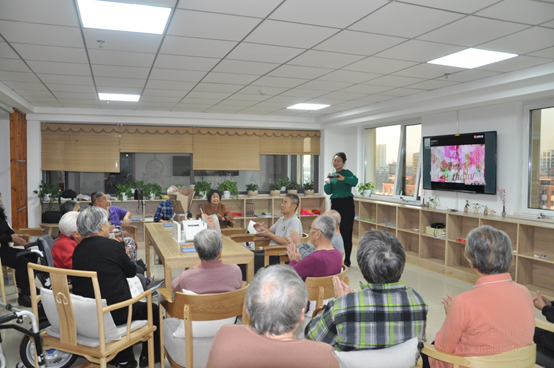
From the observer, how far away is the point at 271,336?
4.98ft

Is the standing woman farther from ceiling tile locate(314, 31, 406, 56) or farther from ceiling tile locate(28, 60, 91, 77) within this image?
ceiling tile locate(28, 60, 91, 77)

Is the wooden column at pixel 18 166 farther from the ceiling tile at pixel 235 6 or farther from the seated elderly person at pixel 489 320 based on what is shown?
the seated elderly person at pixel 489 320

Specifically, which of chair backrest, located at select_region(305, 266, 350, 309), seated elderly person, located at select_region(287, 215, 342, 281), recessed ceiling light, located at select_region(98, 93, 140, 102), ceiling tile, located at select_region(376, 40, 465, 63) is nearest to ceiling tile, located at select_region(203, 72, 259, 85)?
ceiling tile, located at select_region(376, 40, 465, 63)

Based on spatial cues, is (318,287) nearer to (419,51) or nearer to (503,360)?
(503,360)

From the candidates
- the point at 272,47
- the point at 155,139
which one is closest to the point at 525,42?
the point at 272,47

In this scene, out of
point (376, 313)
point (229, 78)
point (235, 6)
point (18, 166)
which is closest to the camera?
point (376, 313)

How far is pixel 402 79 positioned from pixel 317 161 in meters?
4.74

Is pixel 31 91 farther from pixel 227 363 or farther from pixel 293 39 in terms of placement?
pixel 227 363

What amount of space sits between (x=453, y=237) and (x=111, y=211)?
4.95 metres

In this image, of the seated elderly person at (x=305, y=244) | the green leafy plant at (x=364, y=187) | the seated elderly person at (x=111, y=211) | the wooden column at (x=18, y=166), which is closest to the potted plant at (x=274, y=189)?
the green leafy plant at (x=364, y=187)

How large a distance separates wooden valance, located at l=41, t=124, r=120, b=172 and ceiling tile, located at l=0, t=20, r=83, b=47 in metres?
4.65

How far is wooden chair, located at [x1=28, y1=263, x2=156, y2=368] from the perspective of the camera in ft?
7.96

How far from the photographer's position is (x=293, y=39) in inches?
141

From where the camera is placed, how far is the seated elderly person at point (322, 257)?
2.96m
